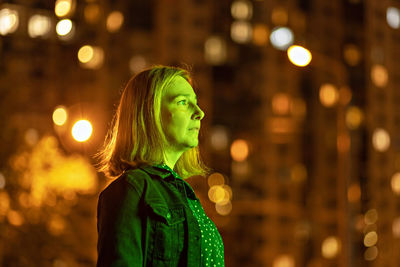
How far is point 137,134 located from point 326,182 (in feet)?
235

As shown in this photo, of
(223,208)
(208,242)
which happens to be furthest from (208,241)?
(223,208)

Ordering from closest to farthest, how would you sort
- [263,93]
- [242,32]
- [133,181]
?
[133,181], [242,32], [263,93]

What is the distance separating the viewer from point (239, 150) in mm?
63344

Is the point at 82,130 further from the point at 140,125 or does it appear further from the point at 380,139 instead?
the point at 380,139

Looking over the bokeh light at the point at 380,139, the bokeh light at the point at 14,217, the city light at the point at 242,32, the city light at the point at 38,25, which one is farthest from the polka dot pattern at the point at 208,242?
the bokeh light at the point at 380,139

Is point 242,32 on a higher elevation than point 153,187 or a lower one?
higher

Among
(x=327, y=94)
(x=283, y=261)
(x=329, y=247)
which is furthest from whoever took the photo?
(x=327, y=94)

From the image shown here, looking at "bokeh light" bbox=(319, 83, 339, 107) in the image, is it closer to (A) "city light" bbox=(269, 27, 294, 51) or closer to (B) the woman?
(A) "city light" bbox=(269, 27, 294, 51)

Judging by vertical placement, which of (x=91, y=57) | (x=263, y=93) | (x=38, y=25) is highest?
(x=38, y=25)

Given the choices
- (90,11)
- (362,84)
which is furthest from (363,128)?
(90,11)

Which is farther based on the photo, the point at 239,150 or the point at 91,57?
the point at 239,150

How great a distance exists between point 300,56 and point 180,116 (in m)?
6.38

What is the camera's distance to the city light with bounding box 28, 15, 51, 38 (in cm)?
4678

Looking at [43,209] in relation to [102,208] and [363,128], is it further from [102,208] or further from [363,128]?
[363,128]
